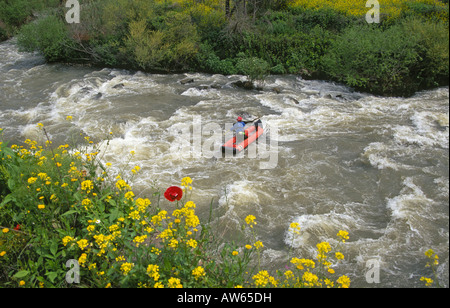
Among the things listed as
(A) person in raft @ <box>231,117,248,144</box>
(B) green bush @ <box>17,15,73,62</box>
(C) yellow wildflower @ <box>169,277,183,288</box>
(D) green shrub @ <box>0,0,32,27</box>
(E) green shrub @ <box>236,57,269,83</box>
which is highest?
(D) green shrub @ <box>0,0,32,27</box>

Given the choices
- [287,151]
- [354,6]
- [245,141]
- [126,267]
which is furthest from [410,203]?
[354,6]

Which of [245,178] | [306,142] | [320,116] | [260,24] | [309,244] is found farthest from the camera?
[260,24]

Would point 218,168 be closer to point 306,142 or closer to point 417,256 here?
point 306,142

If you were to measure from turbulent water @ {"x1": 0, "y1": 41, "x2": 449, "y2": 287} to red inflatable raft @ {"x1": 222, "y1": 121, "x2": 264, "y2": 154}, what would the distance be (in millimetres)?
216

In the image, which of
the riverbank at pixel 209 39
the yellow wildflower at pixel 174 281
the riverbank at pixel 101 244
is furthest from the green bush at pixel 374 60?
the yellow wildflower at pixel 174 281

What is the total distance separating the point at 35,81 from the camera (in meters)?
13.0

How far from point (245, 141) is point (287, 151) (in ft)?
3.46

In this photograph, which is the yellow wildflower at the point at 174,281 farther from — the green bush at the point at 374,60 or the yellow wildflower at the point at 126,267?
the green bush at the point at 374,60

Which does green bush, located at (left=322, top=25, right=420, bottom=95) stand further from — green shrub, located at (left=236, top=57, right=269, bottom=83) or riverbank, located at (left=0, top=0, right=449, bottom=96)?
green shrub, located at (left=236, top=57, right=269, bottom=83)

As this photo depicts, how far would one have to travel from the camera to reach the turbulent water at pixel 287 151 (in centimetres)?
518

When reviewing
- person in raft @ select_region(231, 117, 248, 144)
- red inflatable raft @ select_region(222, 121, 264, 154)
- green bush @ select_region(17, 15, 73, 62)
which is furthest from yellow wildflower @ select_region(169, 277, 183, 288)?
green bush @ select_region(17, 15, 73, 62)

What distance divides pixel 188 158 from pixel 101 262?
4.99 meters

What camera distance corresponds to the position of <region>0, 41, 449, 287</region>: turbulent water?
5184mm

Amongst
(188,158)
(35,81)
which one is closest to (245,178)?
(188,158)
